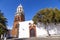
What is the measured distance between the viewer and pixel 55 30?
34688 millimetres

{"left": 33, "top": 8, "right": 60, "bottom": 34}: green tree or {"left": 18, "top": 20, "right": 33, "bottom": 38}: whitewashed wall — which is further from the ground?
{"left": 33, "top": 8, "right": 60, "bottom": 34}: green tree

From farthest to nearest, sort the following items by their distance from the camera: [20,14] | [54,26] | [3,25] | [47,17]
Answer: [20,14], [54,26], [47,17], [3,25]

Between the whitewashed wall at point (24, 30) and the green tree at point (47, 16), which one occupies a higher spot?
the green tree at point (47, 16)

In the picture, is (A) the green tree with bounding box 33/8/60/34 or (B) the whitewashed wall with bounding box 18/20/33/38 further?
(B) the whitewashed wall with bounding box 18/20/33/38

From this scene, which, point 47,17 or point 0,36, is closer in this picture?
point 0,36

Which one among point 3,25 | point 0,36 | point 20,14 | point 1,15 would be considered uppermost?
point 20,14

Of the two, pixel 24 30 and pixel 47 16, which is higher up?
pixel 47 16

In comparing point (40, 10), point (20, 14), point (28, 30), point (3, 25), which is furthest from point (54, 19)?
point (20, 14)

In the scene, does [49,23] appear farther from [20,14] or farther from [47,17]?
[20,14]

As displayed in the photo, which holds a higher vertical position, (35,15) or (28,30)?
(35,15)

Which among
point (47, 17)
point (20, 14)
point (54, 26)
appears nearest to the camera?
point (47, 17)

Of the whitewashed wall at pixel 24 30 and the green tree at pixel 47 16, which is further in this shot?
the whitewashed wall at pixel 24 30

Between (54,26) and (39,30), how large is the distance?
3707 millimetres

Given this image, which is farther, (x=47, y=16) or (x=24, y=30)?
(x=24, y=30)
